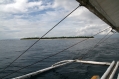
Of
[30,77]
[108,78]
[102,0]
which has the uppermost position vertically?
[102,0]

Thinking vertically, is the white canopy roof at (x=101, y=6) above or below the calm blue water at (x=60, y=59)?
above

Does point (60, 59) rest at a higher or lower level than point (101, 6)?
lower

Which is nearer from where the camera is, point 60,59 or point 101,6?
point 101,6

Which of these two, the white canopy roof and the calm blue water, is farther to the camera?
the calm blue water

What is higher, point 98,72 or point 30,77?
point 30,77

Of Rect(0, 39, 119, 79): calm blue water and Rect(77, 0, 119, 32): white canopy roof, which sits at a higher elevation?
Rect(77, 0, 119, 32): white canopy roof

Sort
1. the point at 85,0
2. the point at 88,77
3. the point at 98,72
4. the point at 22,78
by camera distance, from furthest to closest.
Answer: the point at 98,72
the point at 88,77
the point at 22,78
the point at 85,0

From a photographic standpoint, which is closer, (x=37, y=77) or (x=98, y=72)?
(x=37, y=77)

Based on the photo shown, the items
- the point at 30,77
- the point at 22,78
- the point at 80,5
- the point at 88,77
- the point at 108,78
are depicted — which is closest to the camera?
the point at 80,5

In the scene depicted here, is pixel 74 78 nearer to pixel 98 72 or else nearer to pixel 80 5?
pixel 98 72

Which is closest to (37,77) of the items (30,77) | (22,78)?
(30,77)

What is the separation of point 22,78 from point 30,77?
4.18 ft

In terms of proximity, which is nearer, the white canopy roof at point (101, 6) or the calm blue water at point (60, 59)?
the white canopy roof at point (101, 6)

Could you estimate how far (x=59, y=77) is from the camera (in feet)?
49.1
